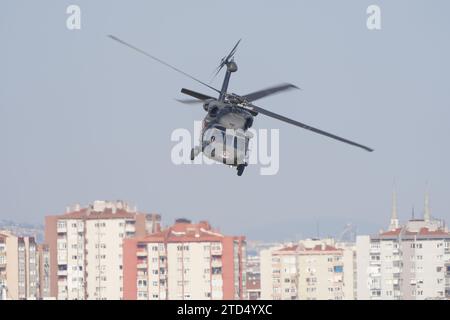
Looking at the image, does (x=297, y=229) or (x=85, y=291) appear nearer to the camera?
(x=85, y=291)

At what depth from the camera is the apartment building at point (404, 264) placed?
89375mm

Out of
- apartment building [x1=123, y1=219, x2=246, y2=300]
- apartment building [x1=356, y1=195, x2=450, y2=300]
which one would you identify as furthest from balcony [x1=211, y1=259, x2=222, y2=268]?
apartment building [x1=356, y1=195, x2=450, y2=300]

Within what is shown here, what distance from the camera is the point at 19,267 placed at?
279 ft

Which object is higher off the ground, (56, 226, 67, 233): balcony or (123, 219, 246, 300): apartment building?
(56, 226, 67, 233): balcony

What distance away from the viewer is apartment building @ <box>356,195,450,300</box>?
89.4 metres

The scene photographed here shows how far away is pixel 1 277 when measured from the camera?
8300cm

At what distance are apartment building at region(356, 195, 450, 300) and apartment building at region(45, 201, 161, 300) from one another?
495 inches

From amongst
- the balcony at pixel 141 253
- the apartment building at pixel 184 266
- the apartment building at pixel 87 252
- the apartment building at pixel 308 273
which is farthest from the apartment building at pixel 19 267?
the apartment building at pixel 308 273

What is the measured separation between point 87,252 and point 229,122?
5815 cm

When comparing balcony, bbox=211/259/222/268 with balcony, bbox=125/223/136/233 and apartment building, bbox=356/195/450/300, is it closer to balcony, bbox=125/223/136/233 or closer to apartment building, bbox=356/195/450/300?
balcony, bbox=125/223/136/233

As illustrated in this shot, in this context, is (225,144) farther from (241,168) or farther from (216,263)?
(216,263)
